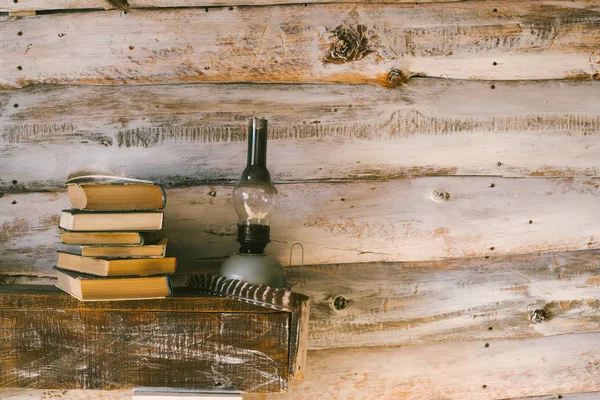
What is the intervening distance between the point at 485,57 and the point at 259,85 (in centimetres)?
57

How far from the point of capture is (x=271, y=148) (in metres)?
1.35

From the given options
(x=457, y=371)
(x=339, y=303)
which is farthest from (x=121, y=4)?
(x=457, y=371)

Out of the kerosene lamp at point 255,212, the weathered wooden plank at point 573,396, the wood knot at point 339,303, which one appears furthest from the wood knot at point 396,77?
the weathered wooden plank at point 573,396

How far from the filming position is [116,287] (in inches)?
41.4

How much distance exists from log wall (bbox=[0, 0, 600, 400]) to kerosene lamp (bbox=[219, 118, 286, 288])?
147 millimetres

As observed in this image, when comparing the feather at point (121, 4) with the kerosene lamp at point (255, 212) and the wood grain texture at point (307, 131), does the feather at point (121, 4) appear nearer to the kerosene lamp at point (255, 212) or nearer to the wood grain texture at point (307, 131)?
the wood grain texture at point (307, 131)

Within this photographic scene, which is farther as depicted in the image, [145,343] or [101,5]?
[101,5]

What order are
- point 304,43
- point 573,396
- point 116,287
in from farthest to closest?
point 573,396 → point 304,43 → point 116,287

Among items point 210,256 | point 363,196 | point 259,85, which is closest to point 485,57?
point 363,196

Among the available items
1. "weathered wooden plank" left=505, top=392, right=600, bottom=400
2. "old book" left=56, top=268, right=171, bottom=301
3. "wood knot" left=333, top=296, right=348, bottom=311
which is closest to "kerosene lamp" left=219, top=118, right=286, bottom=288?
"old book" left=56, top=268, right=171, bottom=301

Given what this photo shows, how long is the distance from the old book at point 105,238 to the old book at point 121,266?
0.03 m

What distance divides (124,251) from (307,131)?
0.53 metres

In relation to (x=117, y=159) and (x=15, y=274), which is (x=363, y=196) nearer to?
(x=117, y=159)

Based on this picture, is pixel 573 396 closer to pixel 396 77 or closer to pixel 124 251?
pixel 396 77
